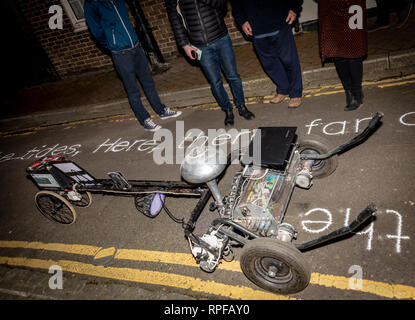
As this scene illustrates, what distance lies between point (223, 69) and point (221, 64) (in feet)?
0.34

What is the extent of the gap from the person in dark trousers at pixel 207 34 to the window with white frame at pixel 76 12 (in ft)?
21.8

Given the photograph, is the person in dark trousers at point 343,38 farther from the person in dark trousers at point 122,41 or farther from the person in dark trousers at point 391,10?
the person in dark trousers at point 122,41

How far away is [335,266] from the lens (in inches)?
107

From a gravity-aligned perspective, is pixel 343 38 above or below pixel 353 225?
above

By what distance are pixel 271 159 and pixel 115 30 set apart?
441cm

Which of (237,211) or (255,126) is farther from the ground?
(237,211)

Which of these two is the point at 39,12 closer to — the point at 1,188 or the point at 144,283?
the point at 1,188

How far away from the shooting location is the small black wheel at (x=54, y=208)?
4.28 m

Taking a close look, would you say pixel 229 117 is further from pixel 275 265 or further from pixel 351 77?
pixel 275 265

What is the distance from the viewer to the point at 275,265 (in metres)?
2.52

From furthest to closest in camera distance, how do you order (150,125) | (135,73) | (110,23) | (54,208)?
(150,125), (135,73), (110,23), (54,208)

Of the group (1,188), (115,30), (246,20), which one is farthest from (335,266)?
(1,188)

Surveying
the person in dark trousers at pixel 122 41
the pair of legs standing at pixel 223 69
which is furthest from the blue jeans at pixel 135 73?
the pair of legs standing at pixel 223 69

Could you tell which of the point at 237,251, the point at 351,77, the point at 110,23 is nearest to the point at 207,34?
the point at 110,23
